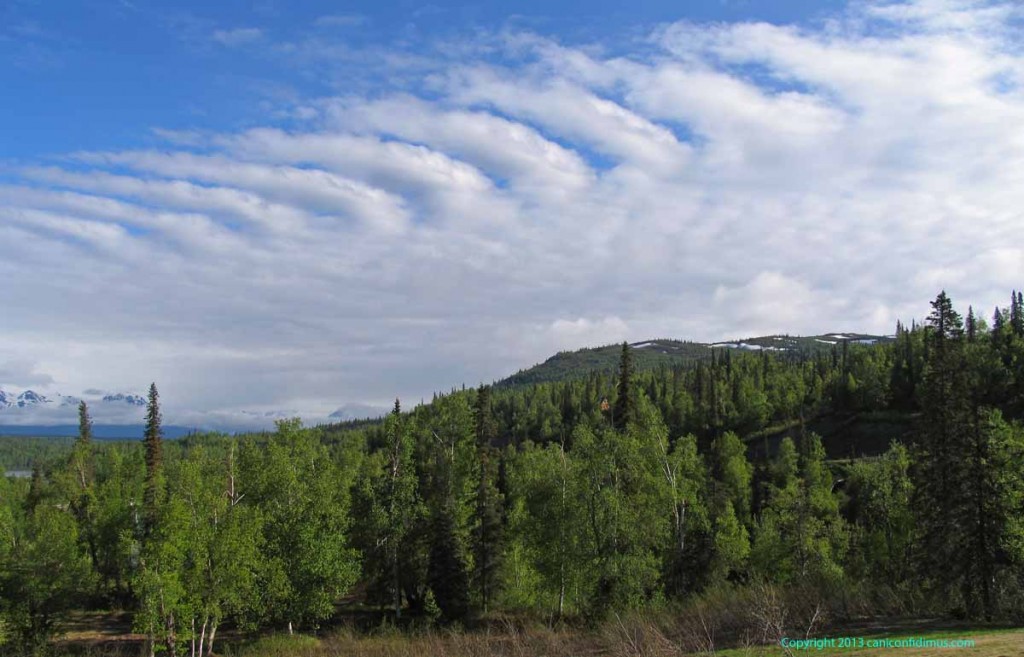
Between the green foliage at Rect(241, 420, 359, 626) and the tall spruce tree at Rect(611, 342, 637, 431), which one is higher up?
the tall spruce tree at Rect(611, 342, 637, 431)

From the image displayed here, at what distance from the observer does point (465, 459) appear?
56.4 meters

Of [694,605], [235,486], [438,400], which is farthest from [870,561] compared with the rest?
[235,486]

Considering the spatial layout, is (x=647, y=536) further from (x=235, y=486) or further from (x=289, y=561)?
(x=235, y=486)

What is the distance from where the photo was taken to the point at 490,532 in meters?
48.5

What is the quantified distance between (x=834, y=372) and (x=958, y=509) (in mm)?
143895

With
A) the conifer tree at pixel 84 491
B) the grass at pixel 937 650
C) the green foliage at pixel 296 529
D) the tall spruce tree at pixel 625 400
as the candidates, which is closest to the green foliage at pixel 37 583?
the green foliage at pixel 296 529

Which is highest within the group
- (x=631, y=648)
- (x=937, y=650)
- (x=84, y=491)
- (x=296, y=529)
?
(x=631, y=648)

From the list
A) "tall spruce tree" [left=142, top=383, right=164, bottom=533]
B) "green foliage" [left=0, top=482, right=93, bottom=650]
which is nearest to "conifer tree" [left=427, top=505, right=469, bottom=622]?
"tall spruce tree" [left=142, top=383, right=164, bottom=533]

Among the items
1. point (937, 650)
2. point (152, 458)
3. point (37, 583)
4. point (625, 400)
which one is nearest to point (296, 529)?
point (37, 583)

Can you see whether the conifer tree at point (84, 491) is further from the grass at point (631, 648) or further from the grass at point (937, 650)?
the grass at point (937, 650)

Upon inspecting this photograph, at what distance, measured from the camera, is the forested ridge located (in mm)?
29375

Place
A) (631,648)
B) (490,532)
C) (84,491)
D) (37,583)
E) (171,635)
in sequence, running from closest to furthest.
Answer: (631,648) < (171,635) < (37,583) < (490,532) < (84,491)

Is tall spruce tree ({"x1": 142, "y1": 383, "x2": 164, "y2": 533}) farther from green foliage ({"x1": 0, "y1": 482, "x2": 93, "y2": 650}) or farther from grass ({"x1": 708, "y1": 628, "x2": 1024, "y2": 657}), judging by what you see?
grass ({"x1": 708, "y1": 628, "x2": 1024, "y2": 657})

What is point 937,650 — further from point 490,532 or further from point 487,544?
point 487,544
